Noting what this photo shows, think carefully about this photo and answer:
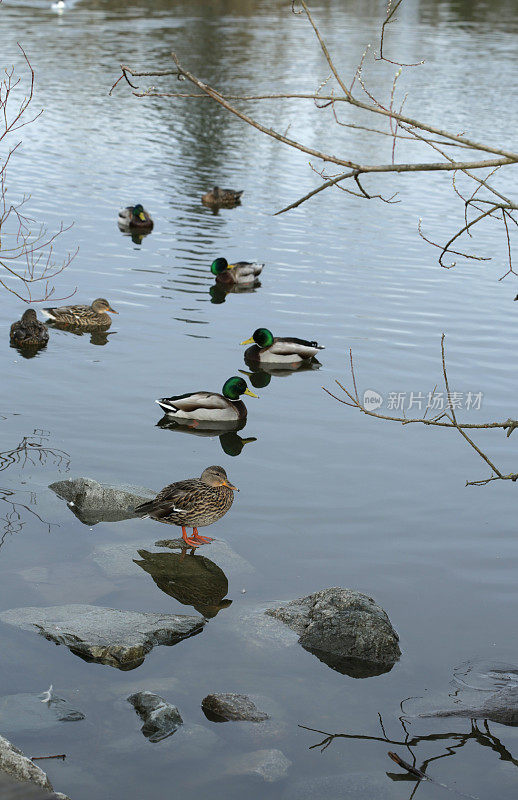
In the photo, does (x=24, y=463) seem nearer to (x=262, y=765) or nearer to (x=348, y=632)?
(x=348, y=632)

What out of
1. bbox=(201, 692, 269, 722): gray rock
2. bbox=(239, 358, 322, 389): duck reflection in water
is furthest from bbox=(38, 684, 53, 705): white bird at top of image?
bbox=(239, 358, 322, 389): duck reflection in water

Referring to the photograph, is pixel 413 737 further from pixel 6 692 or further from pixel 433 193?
pixel 433 193

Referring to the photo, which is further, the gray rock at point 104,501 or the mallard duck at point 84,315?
the mallard duck at point 84,315

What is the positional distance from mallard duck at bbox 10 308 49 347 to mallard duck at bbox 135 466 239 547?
20.0 feet

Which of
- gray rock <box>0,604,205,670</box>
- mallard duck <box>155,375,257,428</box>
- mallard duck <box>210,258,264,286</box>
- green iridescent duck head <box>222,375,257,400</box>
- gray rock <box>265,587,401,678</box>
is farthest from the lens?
mallard duck <box>210,258,264,286</box>

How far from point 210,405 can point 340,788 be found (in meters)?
7.19

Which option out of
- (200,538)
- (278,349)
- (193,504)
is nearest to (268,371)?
(278,349)

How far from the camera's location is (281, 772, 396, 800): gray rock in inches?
240

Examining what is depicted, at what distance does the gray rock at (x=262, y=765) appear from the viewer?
20.5 feet

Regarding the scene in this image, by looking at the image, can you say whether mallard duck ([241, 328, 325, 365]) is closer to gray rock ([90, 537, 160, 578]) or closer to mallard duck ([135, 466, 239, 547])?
mallard duck ([135, 466, 239, 547])

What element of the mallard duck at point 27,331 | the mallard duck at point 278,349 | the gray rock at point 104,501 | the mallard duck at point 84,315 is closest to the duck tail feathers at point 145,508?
the gray rock at point 104,501

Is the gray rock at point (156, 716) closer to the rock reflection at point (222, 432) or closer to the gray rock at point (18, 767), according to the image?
the gray rock at point (18, 767)

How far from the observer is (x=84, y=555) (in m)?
8.88

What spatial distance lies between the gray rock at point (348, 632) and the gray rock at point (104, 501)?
7.80 ft
